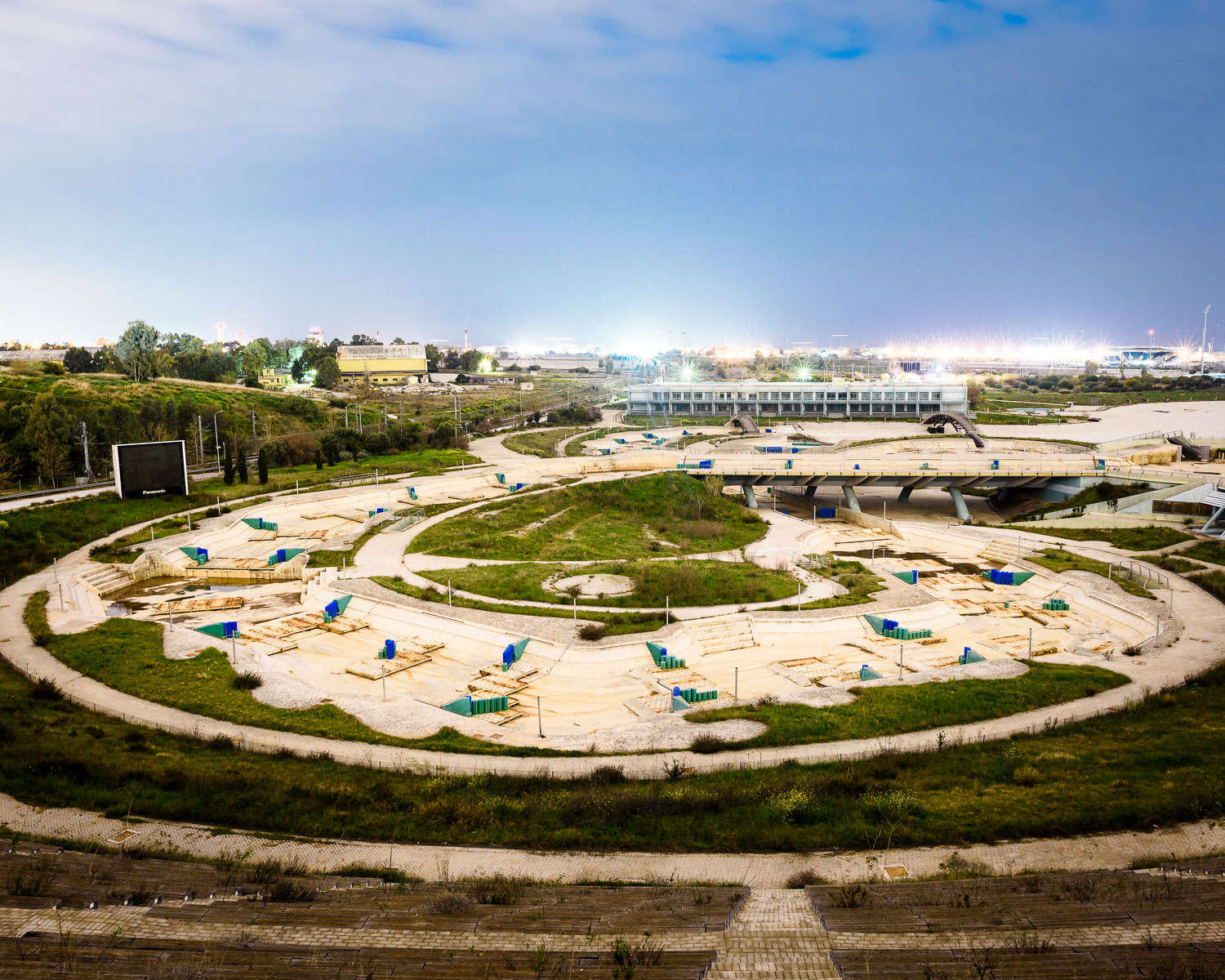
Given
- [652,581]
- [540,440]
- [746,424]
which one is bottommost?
[652,581]

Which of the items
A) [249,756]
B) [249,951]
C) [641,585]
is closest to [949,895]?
[249,951]

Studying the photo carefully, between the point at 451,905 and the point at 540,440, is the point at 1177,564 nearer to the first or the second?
the point at 451,905

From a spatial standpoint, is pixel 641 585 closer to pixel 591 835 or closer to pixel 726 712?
pixel 726 712

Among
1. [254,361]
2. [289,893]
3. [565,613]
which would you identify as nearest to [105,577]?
[565,613]

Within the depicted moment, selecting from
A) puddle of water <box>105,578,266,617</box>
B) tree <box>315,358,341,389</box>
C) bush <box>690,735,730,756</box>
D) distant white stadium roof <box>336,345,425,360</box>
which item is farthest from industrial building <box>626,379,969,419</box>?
bush <box>690,735,730,756</box>

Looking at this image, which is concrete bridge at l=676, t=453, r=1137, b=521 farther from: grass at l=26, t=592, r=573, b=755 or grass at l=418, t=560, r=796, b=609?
grass at l=26, t=592, r=573, b=755

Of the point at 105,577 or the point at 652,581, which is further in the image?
the point at 105,577

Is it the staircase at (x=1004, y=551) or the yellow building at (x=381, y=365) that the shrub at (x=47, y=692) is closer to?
the staircase at (x=1004, y=551)

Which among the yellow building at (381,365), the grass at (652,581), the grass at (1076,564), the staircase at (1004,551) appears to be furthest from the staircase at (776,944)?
the yellow building at (381,365)
